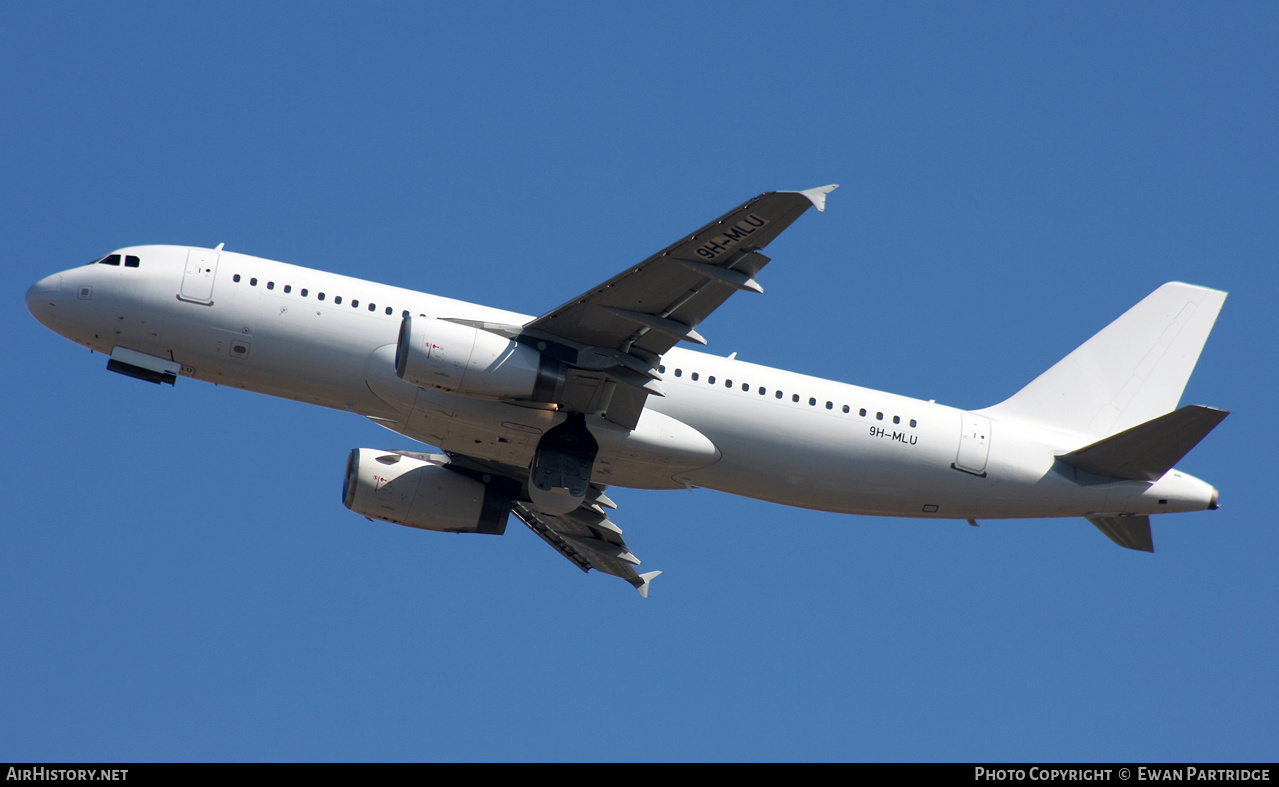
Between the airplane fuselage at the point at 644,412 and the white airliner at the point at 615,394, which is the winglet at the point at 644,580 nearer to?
the white airliner at the point at 615,394

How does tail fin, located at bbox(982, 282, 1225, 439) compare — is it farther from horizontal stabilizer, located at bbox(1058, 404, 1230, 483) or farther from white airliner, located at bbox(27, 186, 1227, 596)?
horizontal stabilizer, located at bbox(1058, 404, 1230, 483)

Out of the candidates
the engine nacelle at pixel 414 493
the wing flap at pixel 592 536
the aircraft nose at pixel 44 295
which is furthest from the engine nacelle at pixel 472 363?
the aircraft nose at pixel 44 295

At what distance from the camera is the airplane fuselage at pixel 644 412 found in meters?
27.4

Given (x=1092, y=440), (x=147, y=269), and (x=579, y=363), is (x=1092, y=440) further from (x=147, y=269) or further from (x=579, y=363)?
(x=147, y=269)

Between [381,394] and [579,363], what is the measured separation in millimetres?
4620

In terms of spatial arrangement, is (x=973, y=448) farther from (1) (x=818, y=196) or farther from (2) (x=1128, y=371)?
(1) (x=818, y=196)

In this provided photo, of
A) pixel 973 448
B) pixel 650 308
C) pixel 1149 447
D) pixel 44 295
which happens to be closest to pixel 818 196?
pixel 650 308

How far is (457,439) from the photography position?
28266mm

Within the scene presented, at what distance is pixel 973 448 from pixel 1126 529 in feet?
15.7

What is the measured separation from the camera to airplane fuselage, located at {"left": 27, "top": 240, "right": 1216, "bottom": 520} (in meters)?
27.4

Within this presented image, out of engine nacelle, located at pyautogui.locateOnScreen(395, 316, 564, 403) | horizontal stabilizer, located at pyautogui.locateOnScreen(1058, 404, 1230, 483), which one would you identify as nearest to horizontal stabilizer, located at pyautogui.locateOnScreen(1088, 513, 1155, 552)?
horizontal stabilizer, located at pyautogui.locateOnScreen(1058, 404, 1230, 483)

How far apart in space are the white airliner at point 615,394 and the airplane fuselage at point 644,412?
0.16 ft

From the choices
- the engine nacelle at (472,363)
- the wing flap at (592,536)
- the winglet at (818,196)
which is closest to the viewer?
the winglet at (818,196)
